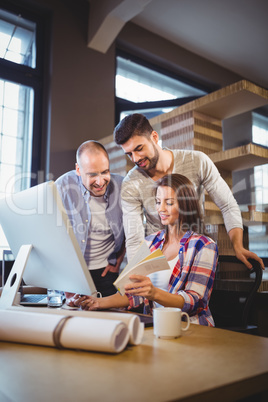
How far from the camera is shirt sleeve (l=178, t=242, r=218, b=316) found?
1.33 metres

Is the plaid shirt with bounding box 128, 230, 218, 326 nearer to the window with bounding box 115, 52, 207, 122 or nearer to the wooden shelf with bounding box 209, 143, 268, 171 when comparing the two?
the wooden shelf with bounding box 209, 143, 268, 171

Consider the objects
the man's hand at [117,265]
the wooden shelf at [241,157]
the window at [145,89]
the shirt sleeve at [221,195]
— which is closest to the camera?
the shirt sleeve at [221,195]

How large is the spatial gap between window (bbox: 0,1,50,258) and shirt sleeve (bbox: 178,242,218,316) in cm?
229

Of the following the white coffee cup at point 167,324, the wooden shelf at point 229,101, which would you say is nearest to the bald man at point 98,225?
the wooden shelf at point 229,101

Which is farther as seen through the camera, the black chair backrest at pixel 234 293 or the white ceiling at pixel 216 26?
the white ceiling at pixel 216 26

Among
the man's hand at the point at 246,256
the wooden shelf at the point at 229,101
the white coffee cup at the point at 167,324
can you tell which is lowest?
the white coffee cup at the point at 167,324

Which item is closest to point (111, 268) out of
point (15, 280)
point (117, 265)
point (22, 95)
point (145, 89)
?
point (117, 265)

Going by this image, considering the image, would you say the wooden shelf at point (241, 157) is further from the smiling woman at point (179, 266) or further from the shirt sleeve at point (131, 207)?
the smiling woman at point (179, 266)

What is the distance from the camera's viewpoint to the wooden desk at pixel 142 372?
61cm

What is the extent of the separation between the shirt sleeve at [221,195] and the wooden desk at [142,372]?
43.9 inches

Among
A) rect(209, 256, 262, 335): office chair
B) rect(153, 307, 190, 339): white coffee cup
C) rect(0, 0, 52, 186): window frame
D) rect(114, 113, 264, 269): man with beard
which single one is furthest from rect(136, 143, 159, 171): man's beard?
rect(0, 0, 52, 186): window frame

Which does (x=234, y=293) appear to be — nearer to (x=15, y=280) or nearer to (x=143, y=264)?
(x=143, y=264)

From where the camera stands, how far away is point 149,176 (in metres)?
2.16

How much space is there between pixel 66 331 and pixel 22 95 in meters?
3.10
